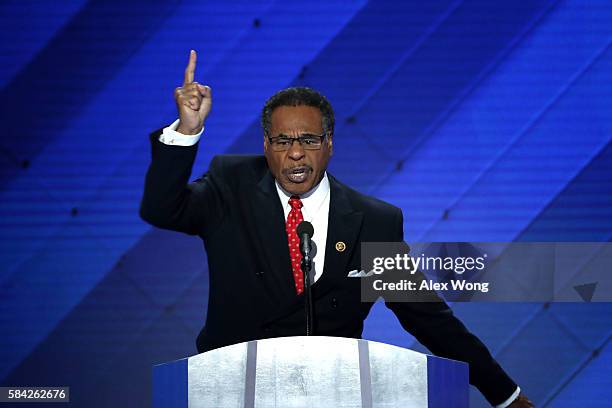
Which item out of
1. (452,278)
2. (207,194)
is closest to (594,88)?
(452,278)

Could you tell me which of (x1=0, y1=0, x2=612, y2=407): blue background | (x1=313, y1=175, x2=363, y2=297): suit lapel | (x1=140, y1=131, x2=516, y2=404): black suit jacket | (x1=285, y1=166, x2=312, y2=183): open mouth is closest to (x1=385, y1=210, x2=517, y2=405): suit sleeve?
(x1=140, y1=131, x2=516, y2=404): black suit jacket

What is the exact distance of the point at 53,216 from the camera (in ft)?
12.9

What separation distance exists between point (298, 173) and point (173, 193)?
378 mm

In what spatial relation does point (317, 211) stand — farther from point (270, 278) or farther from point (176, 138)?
point (176, 138)

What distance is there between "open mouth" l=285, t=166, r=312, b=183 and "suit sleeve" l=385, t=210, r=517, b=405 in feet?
1.54

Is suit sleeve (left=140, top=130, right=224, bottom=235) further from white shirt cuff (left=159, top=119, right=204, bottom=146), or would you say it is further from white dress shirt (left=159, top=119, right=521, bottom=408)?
white dress shirt (left=159, top=119, right=521, bottom=408)

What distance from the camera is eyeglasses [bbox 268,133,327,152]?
261 cm

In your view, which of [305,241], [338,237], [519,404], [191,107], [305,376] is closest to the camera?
[305,376]

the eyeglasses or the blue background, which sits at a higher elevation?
the blue background

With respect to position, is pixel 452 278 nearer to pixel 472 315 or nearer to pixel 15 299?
pixel 472 315

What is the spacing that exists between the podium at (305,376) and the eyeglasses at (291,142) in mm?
863

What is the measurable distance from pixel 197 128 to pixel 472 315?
1964 millimetres

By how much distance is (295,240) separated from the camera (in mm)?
2697

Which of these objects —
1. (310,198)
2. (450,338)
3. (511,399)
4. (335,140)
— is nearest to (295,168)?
(310,198)
